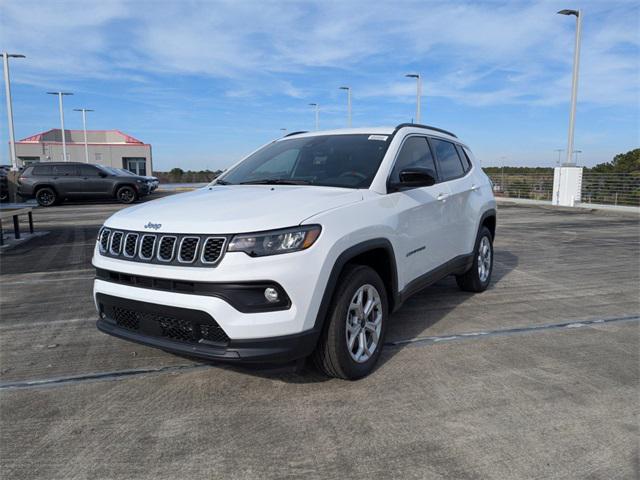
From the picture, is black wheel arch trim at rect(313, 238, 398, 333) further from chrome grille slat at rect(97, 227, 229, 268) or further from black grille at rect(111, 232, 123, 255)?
black grille at rect(111, 232, 123, 255)

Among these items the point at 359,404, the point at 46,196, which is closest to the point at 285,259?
the point at 359,404

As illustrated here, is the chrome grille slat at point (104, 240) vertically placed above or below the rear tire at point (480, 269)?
above

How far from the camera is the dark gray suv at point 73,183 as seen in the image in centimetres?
2083

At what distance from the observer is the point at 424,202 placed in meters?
4.27

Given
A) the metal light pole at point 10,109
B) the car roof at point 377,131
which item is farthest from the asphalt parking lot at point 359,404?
the metal light pole at point 10,109

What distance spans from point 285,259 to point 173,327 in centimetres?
81

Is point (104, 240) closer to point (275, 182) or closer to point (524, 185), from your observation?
point (275, 182)

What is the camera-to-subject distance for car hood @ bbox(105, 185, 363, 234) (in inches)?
115

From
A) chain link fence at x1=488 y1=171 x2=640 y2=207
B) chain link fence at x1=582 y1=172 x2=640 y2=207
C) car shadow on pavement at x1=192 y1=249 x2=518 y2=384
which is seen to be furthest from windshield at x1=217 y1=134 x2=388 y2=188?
chain link fence at x1=582 y1=172 x2=640 y2=207

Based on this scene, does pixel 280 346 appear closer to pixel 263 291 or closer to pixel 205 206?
pixel 263 291

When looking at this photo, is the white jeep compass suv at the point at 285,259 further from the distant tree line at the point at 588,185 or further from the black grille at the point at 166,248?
the distant tree line at the point at 588,185

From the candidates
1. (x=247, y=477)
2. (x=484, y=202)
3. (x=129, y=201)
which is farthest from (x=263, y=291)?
(x=129, y=201)

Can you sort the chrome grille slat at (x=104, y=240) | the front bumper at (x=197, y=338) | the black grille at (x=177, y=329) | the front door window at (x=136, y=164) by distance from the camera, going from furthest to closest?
the front door window at (x=136, y=164), the chrome grille slat at (x=104, y=240), the black grille at (x=177, y=329), the front bumper at (x=197, y=338)

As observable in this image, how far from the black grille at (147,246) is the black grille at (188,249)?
0.78 ft
